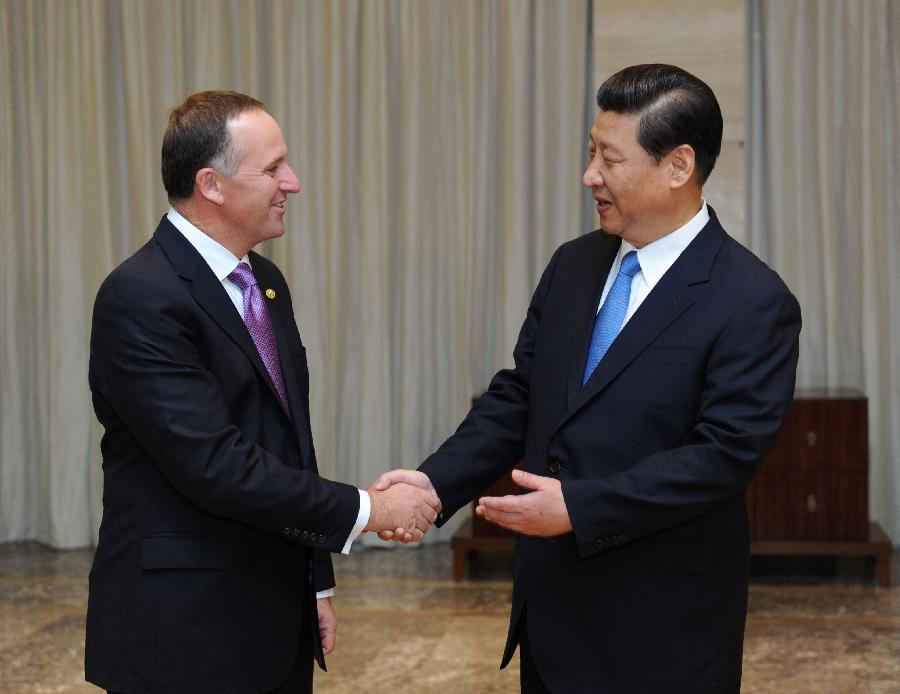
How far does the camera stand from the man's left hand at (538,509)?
95.7 inches

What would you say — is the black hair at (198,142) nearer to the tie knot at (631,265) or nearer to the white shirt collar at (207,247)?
the white shirt collar at (207,247)

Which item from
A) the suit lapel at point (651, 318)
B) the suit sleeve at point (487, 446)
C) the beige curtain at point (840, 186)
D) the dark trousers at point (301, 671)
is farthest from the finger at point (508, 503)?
the beige curtain at point (840, 186)

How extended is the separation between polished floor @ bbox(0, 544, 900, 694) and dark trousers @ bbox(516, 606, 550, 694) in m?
1.76

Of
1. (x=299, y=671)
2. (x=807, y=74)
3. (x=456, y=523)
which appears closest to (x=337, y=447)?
(x=456, y=523)

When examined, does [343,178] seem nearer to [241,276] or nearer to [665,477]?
[241,276]

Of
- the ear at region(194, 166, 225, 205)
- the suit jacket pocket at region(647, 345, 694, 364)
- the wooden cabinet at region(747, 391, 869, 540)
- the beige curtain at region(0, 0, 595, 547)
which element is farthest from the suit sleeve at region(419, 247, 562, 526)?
the beige curtain at region(0, 0, 595, 547)

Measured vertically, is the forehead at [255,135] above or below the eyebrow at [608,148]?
above

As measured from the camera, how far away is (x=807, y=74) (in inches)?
243

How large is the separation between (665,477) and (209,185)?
1.14 meters

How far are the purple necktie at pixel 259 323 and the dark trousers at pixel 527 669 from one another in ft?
2.31

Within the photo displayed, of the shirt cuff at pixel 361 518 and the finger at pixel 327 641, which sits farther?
the finger at pixel 327 641

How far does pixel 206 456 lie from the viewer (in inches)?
92.4

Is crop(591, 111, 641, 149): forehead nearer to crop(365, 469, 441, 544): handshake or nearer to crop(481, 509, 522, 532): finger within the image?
crop(481, 509, 522, 532): finger

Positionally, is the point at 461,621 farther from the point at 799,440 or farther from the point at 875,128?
the point at 875,128
